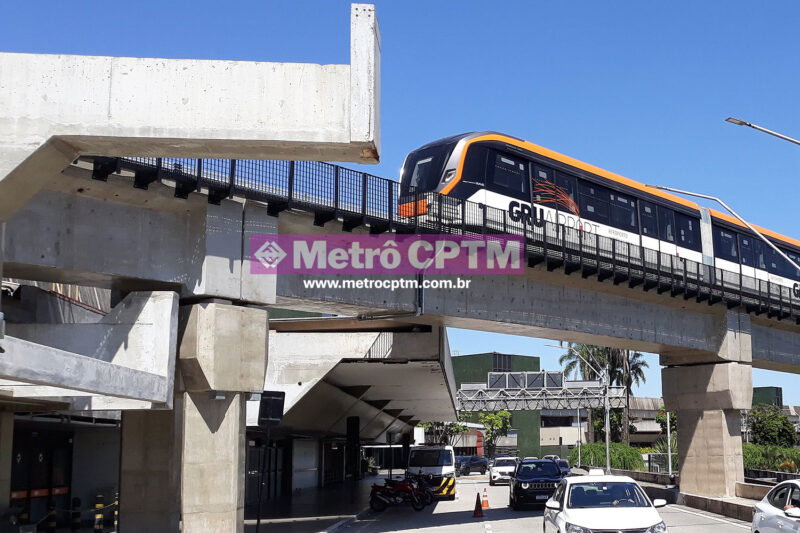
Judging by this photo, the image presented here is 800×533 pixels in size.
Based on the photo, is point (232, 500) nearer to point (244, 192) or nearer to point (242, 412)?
point (242, 412)

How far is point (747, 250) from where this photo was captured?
37750 mm

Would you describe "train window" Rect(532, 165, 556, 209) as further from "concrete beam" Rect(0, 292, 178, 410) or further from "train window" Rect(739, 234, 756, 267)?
"concrete beam" Rect(0, 292, 178, 410)

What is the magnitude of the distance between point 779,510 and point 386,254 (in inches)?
447

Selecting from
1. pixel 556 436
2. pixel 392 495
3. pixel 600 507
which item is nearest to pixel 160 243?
pixel 600 507

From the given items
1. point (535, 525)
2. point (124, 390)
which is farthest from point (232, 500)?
point (535, 525)

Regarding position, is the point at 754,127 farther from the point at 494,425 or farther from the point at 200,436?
the point at 494,425

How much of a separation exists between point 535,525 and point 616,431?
71.6 m

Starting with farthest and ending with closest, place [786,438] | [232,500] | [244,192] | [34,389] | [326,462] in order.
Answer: [786,438]
[326,462]
[244,192]
[232,500]
[34,389]

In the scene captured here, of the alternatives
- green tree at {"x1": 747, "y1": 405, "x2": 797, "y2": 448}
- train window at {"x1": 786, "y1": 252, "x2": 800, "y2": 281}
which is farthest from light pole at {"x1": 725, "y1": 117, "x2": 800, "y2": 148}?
green tree at {"x1": 747, "y1": 405, "x2": 797, "y2": 448}

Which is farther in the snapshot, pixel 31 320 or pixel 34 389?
pixel 31 320

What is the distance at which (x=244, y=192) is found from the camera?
1792 centimetres

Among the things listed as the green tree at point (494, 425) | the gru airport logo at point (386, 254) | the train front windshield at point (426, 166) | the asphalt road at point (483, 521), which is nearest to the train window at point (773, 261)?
the asphalt road at point (483, 521)

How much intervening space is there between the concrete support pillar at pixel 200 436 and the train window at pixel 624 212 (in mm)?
16865

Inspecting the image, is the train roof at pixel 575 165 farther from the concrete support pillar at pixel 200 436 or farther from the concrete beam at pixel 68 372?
the concrete beam at pixel 68 372
